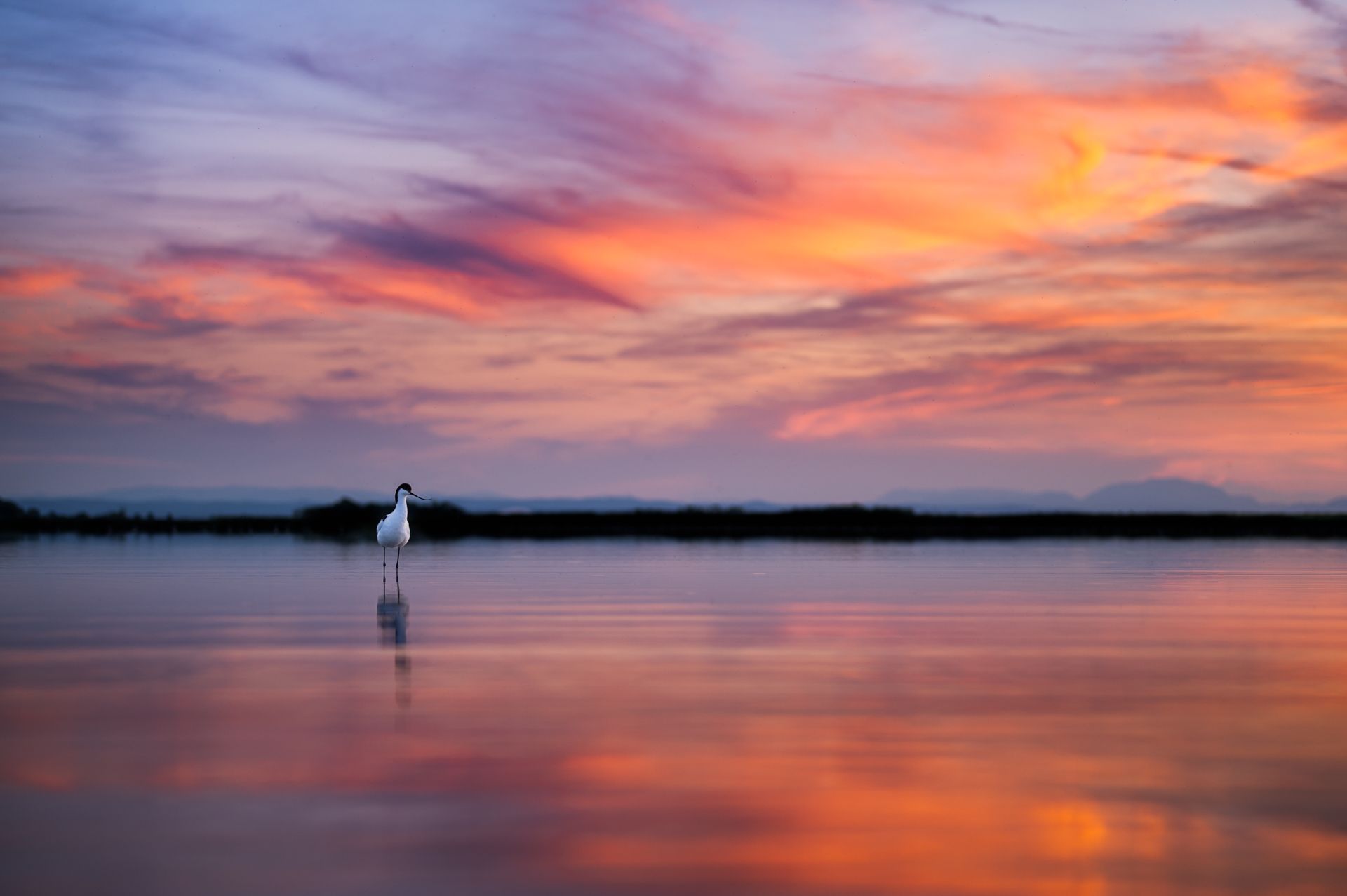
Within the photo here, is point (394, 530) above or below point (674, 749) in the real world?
above

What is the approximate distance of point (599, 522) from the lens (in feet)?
193

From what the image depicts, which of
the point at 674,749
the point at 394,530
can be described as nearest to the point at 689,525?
the point at 394,530

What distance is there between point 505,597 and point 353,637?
17.1 feet

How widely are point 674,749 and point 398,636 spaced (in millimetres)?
6412

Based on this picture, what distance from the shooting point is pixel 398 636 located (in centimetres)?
1375

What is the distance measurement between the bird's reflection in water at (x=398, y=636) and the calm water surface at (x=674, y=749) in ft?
0.23

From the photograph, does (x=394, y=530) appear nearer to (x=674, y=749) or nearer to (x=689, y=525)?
(x=674, y=749)

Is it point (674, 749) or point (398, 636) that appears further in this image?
point (398, 636)

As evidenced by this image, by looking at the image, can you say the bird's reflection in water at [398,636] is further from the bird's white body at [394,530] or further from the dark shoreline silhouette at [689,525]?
the dark shoreline silhouette at [689,525]

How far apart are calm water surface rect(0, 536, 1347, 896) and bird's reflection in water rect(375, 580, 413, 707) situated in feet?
0.23

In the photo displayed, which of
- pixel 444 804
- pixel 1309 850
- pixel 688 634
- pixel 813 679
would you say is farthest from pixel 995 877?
pixel 688 634

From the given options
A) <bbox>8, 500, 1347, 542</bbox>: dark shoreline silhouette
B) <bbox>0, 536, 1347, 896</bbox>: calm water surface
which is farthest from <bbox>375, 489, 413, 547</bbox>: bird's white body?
<bbox>8, 500, 1347, 542</bbox>: dark shoreline silhouette

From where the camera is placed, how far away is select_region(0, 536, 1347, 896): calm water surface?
5.71 m

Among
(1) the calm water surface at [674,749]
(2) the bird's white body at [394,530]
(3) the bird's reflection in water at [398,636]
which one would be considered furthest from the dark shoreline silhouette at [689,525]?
(1) the calm water surface at [674,749]
